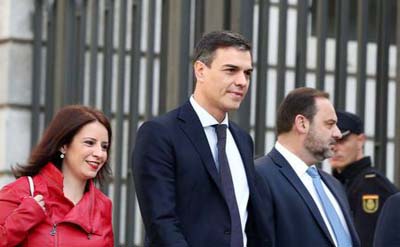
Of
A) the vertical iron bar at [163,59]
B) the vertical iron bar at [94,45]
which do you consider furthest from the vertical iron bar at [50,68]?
the vertical iron bar at [163,59]

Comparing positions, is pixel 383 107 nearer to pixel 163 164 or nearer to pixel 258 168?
pixel 258 168

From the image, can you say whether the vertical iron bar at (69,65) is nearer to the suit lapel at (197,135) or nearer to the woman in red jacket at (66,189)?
the woman in red jacket at (66,189)

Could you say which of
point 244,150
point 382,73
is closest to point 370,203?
point 382,73

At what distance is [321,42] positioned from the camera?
8234 mm

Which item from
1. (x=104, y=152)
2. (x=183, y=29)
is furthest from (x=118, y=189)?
(x=104, y=152)

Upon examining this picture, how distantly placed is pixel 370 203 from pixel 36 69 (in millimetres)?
3128

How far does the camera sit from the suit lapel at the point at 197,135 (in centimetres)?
612

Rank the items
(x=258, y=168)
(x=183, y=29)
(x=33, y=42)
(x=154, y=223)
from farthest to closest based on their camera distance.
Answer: (x=33, y=42)
(x=183, y=29)
(x=258, y=168)
(x=154, y=223)

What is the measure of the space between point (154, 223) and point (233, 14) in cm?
260

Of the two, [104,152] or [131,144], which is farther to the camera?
[131,144]

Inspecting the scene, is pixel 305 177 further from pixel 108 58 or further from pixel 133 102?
pixel 108 58

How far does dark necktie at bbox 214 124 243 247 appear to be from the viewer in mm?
6109

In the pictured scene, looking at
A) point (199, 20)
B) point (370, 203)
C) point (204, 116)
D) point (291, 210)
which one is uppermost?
point (199, 20)

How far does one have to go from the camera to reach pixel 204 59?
6234 millimetres
